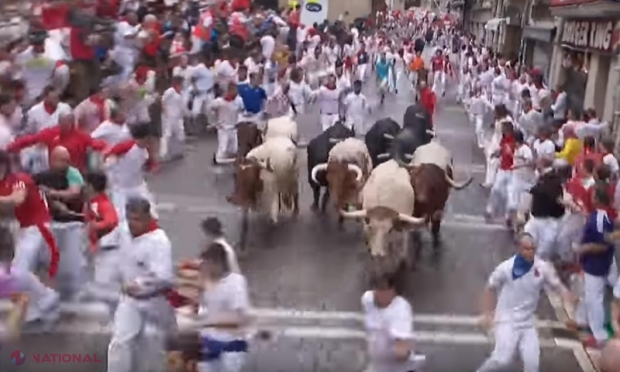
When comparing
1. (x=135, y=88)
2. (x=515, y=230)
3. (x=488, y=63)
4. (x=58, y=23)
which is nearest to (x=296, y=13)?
(x=488, y=63)

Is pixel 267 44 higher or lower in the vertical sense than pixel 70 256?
lower

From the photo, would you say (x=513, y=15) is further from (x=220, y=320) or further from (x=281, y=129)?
(x=220, y=320)

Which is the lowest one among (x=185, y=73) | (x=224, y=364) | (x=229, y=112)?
(x=229, y=112)

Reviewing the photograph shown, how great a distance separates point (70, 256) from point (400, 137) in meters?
6.08

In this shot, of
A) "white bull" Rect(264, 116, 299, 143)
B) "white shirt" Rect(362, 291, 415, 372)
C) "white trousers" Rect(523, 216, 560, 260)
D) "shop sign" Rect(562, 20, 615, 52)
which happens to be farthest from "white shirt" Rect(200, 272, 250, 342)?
"shop sign" Rect(562, 20, 615, 52)

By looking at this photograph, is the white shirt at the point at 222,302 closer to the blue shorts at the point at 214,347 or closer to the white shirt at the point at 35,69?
the blue shorts at the point at 214,347

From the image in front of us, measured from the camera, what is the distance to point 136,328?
293 inches

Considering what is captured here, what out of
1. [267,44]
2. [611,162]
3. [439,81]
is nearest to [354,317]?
[611,162]

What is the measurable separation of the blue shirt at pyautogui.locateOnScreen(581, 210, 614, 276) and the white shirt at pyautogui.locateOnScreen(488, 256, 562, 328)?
147 cm

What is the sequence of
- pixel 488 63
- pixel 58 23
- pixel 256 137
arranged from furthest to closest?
pixel 488 63
pixel 58 23
pixel 256 137

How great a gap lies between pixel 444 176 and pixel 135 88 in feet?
21.2

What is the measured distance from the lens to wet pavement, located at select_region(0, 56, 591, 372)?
9.07 m

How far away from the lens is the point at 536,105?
2020cm

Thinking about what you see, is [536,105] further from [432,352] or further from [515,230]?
[432,352]
